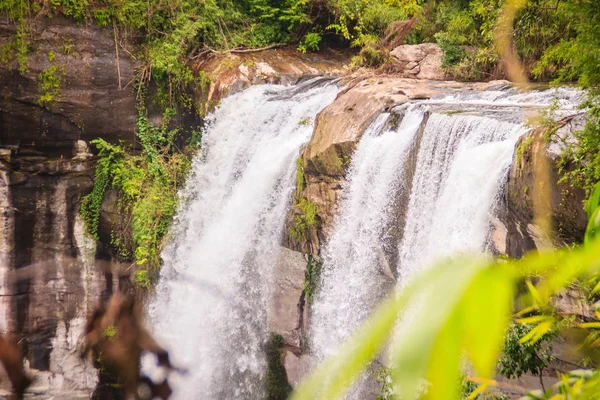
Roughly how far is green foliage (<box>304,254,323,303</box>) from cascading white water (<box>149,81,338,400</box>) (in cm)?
67

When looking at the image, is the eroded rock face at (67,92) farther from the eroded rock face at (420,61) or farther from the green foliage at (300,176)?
the eroded rock face at (420,61)

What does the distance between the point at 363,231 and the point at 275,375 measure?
2.96 metres

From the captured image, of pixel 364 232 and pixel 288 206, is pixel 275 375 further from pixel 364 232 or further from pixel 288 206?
pixel 364 232

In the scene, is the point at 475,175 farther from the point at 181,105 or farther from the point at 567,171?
the point at 181,105

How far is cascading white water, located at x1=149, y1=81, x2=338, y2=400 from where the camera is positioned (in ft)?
24.3

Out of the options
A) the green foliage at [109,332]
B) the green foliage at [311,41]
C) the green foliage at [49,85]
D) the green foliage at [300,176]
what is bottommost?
the green foliage at [109,332]

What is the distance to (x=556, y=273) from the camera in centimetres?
37

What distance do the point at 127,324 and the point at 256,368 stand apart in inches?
123

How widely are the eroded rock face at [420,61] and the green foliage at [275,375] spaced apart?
16.4 ft

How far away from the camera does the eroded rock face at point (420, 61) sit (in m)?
8.50

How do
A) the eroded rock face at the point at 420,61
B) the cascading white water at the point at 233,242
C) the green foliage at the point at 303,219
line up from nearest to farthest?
the green foliage at the point at 303,219
the cascading white water at the point at 233,242
the eroded rock face at the point at 420,61

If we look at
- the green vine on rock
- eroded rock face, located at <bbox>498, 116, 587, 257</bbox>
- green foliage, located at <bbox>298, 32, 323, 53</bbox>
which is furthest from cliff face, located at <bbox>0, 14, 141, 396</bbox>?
eroded rock face, located at <bbox>498, 116, 587, 257</bbox>

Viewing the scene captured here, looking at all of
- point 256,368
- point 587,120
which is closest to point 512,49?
point 587,120

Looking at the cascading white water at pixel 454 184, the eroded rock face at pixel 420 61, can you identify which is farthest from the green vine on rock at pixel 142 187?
the cascading white water at pixel 454 184
